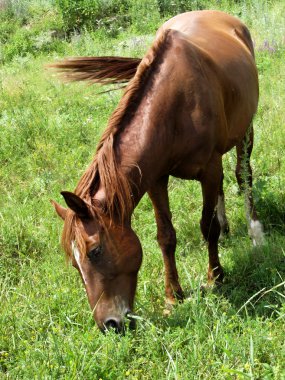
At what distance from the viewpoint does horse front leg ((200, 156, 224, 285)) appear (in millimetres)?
3270

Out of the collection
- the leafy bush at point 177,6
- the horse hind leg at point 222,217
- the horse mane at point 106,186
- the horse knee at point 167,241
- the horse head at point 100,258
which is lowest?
the horse hind leg at point 222,217

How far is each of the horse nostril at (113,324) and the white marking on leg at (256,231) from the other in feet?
5.14

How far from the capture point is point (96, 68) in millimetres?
3135

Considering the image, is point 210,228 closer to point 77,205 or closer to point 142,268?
point 142,268

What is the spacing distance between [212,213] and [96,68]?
1.29 m

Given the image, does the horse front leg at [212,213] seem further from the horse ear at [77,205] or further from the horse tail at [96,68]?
the horse ear at [77,205]

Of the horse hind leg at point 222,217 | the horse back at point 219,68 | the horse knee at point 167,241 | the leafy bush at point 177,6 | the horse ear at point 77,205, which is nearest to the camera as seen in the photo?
the horse ear at point 77,205

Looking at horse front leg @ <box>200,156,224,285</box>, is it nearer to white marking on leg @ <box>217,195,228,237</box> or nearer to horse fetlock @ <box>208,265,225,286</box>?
horse fetlock @ <box>208,265,225,286</box>

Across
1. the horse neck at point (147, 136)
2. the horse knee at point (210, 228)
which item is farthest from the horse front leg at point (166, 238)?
the horse neck at point (147, 136)

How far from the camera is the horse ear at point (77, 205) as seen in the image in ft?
7.39

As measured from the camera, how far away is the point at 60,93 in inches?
295

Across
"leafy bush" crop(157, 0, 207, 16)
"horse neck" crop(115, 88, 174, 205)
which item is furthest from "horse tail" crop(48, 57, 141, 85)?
"leafy bush" crop(157, 0, 207, 16)

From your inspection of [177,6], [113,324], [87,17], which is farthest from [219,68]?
[87,17]

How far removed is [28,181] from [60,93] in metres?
2.70
